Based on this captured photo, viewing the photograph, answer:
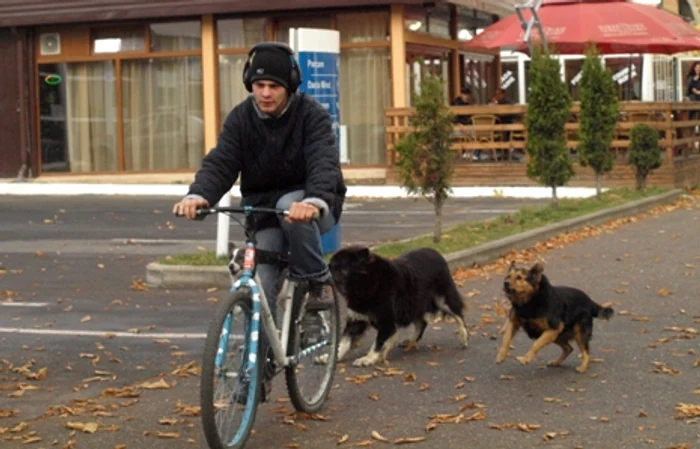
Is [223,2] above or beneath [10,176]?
above

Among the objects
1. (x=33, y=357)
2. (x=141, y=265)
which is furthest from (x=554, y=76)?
(x=33, y=357)

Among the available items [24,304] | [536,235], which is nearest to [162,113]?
[536,235]

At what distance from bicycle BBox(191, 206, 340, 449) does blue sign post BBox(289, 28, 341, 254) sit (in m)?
7.37

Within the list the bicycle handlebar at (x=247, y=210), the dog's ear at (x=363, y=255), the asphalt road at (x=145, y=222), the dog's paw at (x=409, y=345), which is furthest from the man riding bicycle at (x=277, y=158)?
the asphalt road at (x=145, y=222)

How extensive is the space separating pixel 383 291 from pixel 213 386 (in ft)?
9.16

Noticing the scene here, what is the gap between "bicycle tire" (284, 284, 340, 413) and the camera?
24.6ft

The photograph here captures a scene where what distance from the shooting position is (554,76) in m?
20.0

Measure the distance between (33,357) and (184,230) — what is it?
929cm

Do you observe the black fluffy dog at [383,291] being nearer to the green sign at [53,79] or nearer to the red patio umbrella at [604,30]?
the red patio umbrella at [604,30]

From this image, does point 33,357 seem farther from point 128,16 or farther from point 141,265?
point 128,16

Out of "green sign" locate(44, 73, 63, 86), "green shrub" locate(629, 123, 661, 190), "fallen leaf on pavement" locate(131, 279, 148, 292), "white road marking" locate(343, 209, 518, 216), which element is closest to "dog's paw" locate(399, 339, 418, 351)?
"fallen leaf on pavement" locate(131, 279, 148, 292)

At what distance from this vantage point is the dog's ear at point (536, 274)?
8750mm

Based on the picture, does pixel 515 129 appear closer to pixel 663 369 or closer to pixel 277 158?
pixel 663 369

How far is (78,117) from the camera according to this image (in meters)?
30.8
